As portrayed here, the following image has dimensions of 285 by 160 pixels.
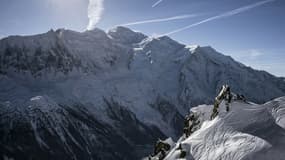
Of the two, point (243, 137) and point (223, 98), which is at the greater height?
point (223, 98)

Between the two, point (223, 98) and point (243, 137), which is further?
point (223, 98)

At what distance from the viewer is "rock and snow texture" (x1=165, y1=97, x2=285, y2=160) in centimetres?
1574

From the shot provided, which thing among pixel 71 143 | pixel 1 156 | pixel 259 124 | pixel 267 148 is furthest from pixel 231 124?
pixel 71 143

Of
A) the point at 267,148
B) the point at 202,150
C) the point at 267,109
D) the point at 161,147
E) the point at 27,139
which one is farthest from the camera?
the point at 27,139

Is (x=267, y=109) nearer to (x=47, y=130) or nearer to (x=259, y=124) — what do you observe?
(x=259, y=124)

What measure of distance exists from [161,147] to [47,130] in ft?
592

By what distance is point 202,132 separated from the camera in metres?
20.1

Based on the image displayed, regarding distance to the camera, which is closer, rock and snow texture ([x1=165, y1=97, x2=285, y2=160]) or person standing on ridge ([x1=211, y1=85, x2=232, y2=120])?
rock and snow texture ([x1=165, y1=97, x2=285, y2=160])

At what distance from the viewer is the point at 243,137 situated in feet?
Answer: 55.8

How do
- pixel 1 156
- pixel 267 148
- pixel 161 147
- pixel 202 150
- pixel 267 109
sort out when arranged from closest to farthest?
pixel 267 148
pixel 202 150
pixel 267 109
pixel 161 147
pixel 1 156

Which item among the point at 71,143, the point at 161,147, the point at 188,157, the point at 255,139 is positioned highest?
the point at 255,139

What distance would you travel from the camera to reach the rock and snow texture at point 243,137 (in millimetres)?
15742

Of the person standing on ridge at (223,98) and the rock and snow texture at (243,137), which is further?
the person standing on ridge at (223,98)

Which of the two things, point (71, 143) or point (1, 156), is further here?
point (71, 143)
